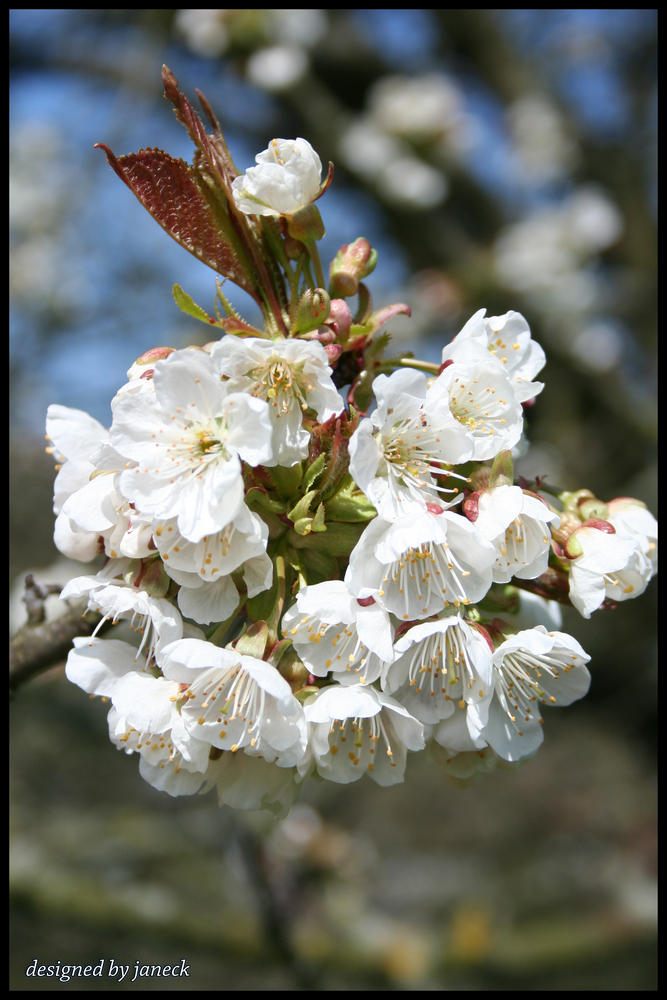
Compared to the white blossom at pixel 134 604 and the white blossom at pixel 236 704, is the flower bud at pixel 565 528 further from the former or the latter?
the white blossom at pixel 134 604

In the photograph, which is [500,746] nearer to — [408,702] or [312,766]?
[408,702]

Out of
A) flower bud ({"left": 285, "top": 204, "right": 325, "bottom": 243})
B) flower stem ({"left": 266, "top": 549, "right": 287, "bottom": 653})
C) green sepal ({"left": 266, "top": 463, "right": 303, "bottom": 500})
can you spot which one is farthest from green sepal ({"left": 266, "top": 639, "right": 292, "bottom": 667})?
flower bud ({"left": 285, "top": 204, "right": 325, "bottom": 243})

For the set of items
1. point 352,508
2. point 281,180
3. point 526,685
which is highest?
point 281,180

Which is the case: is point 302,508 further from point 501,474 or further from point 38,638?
point 38,638

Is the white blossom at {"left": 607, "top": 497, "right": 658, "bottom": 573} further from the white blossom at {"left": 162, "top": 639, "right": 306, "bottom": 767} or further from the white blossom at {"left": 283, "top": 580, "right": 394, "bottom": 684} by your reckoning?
the white blossom at {"left": 162, "top": 639, "right": 306, "bottom": 767}

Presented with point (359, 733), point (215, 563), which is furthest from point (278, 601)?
point (359, 733)

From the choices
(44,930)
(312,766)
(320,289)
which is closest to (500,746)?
(312,766)
